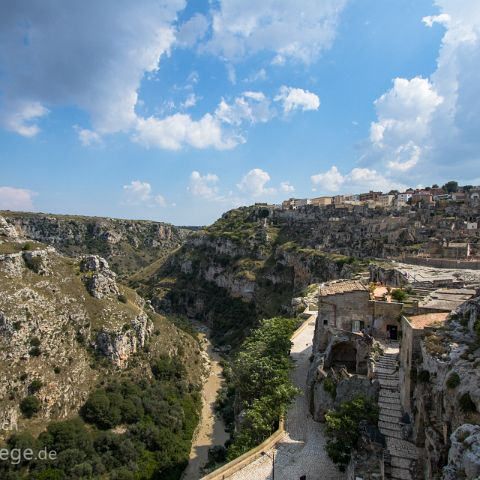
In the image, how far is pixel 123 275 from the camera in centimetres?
15100

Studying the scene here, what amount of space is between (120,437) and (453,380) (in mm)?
42586

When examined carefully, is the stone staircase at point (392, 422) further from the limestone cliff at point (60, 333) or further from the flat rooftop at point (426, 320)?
the limestone cliff at point (60, 333)

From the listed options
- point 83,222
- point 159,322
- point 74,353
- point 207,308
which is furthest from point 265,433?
point 83,222

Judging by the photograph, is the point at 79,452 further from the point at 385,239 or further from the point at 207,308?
the point at 207,308

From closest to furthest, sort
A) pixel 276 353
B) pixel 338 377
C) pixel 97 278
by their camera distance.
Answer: pixel 338 377, pixel 276 353, pixel 97 278

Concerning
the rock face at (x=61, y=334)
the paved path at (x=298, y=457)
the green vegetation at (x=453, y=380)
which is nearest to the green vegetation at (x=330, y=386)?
the paved path at (x=298, y=457)

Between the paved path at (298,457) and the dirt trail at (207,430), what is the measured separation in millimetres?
23025

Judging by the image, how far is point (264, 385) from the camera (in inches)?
997

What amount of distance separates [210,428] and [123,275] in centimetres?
10618

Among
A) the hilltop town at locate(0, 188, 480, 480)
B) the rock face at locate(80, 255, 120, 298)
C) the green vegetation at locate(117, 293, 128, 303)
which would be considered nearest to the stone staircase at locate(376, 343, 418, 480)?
the hilltop town at locate(0, 188, 480, 480)

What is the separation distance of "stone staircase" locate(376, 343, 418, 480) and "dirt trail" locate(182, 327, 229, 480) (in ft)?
89.4

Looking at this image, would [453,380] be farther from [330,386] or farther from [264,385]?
[264,385]

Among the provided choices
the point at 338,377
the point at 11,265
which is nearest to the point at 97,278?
the point at 11,265

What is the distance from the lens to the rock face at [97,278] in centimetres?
6203
